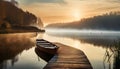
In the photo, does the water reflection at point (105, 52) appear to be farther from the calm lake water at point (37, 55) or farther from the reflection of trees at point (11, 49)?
the reflection of trees at point (11, 49)

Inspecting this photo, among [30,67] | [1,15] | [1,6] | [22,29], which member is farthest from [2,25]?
[30,67]

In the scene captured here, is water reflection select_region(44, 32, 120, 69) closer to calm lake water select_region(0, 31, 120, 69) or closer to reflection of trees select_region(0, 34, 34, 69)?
calm lake water select_region(0, 31, 120, 69)

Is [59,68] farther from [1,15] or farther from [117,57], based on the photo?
[1,15]

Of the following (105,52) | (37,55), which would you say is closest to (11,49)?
(37,55)

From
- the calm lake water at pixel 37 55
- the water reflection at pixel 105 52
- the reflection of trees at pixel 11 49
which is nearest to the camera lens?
the water reflection at pixel 105 52

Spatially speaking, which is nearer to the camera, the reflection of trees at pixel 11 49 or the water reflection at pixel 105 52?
the water reflection at pixel 105 52

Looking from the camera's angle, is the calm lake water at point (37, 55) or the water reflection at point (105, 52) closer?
the water reflection at point (105, 52)

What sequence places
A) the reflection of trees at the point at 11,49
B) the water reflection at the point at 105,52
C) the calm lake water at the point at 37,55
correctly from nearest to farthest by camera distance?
the water reflection at the point at 105,52 → the calm lake water at the point at 37,55 → the reflection of trees at the point at 11,49

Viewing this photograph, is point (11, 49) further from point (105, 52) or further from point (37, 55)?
point (105, 52)

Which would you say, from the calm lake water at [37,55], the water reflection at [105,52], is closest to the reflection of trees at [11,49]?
the calm lake water at [37,55]

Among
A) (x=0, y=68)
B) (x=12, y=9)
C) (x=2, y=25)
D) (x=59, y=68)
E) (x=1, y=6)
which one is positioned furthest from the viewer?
(x=12, y=9)

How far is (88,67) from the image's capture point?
57.1 feet

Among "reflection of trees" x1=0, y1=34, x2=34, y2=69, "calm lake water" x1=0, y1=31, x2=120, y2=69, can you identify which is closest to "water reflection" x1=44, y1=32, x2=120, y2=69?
"calm lake water" x1=0, y1=31, x2=120, y2=69

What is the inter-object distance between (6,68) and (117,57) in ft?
29.3
